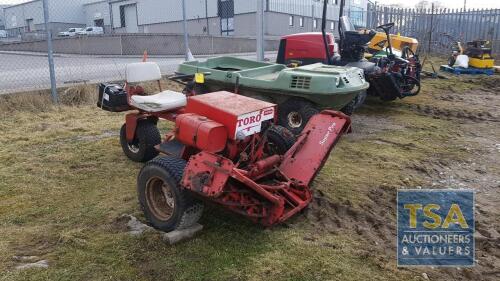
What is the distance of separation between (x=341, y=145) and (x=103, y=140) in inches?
125

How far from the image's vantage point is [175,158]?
11.1 feet

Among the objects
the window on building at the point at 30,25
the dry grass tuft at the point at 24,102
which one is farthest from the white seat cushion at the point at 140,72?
the window on building at the point at 30,25

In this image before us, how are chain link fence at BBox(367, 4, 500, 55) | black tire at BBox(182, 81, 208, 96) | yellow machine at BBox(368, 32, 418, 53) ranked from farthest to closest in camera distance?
1. chain link fence at BBox(367, 4, 500, 55)
2. yellow machine at BBox(368, 32, 418, 53)
3. black tire at BBox(182, 81, 208, 96)

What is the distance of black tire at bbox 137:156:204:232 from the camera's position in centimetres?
320

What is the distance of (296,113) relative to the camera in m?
5.67

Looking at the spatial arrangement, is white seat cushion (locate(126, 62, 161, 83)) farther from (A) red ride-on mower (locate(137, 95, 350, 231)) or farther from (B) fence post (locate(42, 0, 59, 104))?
(B) fence post (locate(42, 0, 59, 104))

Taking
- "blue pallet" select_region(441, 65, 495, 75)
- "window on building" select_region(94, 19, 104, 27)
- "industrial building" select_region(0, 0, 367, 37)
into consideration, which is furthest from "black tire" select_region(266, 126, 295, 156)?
"window on building" select_region(94, 19, 104, 27)

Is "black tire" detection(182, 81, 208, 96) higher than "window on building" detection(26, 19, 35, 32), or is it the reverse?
"window on building" detection(26, 19, 35, 32)

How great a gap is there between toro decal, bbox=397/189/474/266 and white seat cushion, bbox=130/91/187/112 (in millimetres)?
2416

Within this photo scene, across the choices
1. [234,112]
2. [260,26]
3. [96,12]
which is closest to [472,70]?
[260,26]

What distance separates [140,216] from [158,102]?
139cm

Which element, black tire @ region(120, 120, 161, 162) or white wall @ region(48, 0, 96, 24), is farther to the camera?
white wall @ region(48, 0, 96, 24)

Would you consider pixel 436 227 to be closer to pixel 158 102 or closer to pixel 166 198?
pixel 166 198

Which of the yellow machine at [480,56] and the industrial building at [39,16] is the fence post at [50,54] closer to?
the yellow machine at [480,56]
